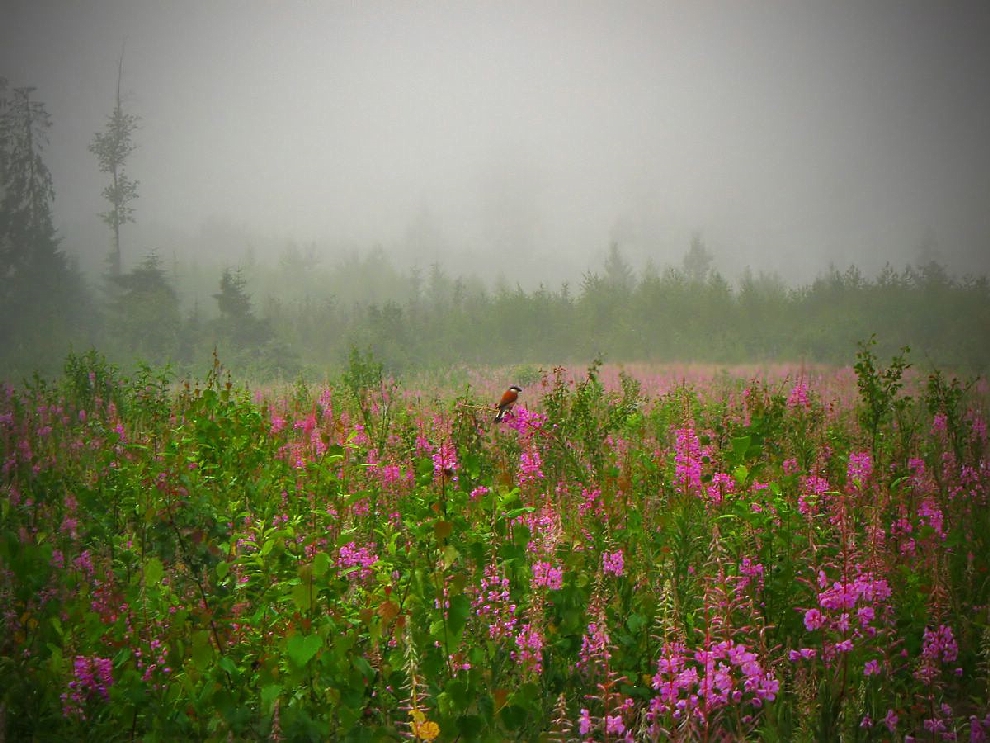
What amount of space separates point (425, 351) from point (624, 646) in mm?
28695

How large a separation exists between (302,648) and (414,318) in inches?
1345

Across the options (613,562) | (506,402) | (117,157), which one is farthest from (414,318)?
(613,562)

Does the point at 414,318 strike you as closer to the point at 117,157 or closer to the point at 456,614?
the point at 117,157

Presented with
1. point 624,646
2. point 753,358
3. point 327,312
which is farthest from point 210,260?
point 624,646

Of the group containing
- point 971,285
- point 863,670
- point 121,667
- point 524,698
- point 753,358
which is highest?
point 971,285

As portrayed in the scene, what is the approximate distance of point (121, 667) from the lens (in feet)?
7.33

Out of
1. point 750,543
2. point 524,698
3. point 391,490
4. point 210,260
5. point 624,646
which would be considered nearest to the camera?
point 524,698

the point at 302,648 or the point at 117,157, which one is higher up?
the point at 117,157

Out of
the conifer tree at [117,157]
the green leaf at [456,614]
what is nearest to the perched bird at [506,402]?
the green leaf at [456,614]

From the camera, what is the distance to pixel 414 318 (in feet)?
115

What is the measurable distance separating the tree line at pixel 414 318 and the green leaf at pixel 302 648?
57.1ft

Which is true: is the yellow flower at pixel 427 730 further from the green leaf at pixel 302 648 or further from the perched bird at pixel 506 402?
the perched bird at pixel 506 402

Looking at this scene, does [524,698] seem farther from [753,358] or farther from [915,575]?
[753,358]

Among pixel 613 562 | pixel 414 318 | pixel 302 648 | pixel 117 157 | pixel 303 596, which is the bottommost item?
pixel 613 562
